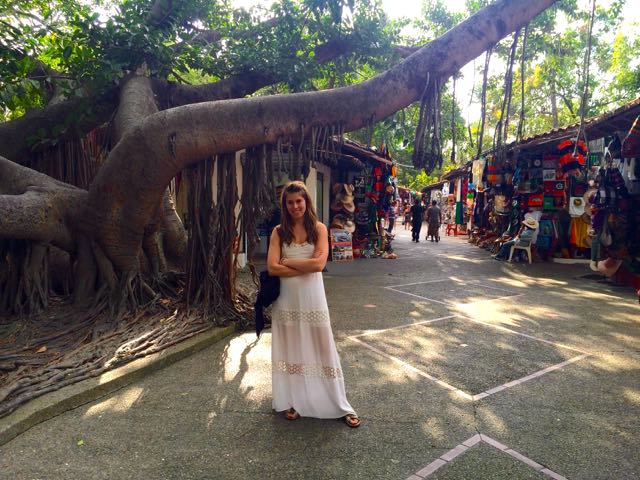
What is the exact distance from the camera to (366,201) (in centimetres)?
1286

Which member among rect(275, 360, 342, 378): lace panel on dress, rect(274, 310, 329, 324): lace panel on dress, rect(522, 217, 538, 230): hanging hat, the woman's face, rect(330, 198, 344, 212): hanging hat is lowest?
rect(275, 360, 342, 378): lace panel on dress

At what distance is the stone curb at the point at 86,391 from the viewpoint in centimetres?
283

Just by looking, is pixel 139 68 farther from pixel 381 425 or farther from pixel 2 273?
pixel 381 425

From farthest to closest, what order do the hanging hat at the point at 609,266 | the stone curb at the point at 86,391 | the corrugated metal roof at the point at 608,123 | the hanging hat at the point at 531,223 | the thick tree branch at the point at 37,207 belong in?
the hanging hat at the point at 531,223 < the hanging hat at the point at 609,266 < the corrugated metal roof at the point at 608,123 < the thick tree branch at the point at 37,207 < the stone curb at the point at 86,391

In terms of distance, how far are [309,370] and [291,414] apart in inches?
12.7

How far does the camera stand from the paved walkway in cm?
247

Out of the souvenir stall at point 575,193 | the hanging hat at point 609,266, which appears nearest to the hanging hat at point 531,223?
the souvenir stall at point 575,193

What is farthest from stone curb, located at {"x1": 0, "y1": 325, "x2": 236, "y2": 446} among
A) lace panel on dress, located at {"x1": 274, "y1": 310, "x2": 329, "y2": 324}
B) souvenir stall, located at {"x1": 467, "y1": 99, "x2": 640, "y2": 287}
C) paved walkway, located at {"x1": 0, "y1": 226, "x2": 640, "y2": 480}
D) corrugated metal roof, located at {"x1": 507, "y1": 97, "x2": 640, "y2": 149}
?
corrugated metal roof, located at {"x1": 507, "y1": 97, "x2": 640, "y2": 149}

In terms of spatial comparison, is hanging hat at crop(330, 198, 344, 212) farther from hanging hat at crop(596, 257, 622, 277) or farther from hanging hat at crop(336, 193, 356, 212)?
hanging hat at crop(596, 257, 622, 277)

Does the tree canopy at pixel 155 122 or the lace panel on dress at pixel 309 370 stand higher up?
the tree canopy at pixel 155 122

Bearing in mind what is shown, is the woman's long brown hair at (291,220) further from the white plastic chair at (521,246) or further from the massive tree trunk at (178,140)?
the white plastic chair at (521,246)

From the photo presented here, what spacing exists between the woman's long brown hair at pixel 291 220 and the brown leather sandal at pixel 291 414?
1139mm

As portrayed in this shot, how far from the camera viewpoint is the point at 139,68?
6414 millimetres

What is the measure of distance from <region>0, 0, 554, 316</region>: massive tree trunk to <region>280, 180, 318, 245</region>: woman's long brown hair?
1.84m
